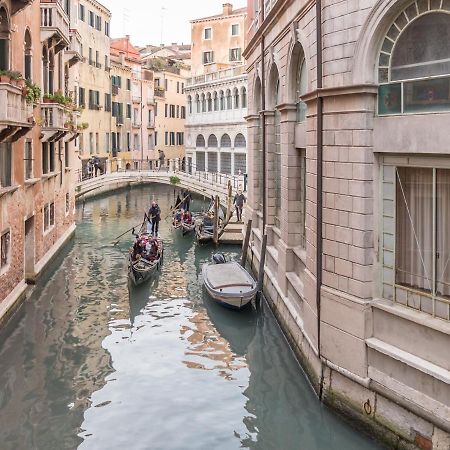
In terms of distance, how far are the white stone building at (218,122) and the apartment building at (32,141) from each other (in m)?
16.6

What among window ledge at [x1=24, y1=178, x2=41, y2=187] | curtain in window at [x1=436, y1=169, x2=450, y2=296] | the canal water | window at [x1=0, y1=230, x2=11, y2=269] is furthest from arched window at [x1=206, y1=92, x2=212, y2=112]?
curtain in window at [x1=436, y1=169, x2=450, y2=296]

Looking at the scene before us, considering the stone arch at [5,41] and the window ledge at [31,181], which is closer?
the stone arch at [5,41]

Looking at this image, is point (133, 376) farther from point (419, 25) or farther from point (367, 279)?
point (419, 25)

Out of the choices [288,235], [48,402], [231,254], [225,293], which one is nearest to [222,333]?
[225,293]

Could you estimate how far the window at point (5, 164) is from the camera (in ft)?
45.3

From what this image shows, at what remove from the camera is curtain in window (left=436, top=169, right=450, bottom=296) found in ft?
24.3

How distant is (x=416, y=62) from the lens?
7.77m

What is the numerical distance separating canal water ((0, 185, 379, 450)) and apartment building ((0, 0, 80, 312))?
127cm

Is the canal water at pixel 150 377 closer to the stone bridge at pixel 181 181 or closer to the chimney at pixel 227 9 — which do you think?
the stone bridge at pixel 181 181

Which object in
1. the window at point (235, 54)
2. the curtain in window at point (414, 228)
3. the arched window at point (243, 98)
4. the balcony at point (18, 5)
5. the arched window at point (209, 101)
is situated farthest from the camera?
the window at point (235, 54)

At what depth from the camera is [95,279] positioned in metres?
18.5

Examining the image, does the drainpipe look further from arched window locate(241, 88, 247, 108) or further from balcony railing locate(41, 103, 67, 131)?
arched window locate(241, 88, 247, 108)

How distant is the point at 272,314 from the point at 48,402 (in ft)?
19.8

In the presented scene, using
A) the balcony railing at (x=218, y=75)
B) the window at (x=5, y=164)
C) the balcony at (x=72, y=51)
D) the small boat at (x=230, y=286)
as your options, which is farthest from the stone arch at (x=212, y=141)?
the window at (x=5, y=164)
